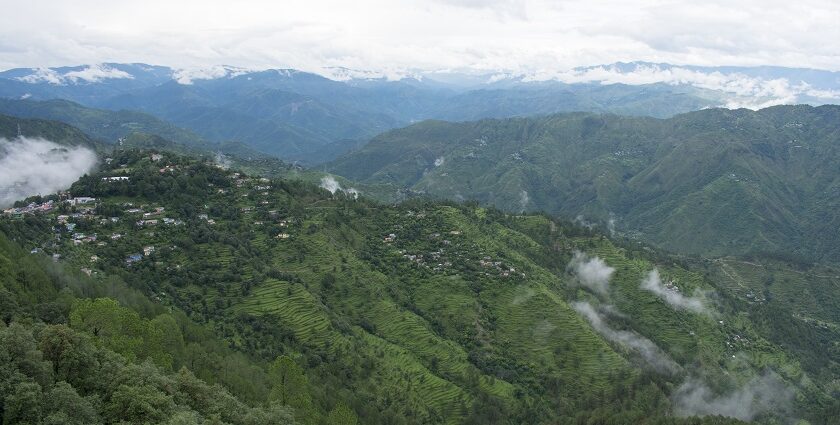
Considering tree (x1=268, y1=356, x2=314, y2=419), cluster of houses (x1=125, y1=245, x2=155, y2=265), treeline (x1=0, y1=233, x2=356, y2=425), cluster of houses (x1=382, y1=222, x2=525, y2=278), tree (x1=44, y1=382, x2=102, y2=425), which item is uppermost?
tree (x1=44, y1=382, x2=102, y2=425)

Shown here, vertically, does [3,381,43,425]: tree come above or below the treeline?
above

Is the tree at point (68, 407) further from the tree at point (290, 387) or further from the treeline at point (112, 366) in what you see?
the tree at point (290, 387)

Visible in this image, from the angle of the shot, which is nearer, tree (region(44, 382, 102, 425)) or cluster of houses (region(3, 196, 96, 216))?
tree (region(44, 382, 102, 425))

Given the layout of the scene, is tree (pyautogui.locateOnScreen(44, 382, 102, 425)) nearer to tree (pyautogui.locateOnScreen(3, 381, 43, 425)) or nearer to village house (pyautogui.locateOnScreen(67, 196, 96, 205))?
tree (pyautogui.locateOnScreen(3, 381, 43, 425))

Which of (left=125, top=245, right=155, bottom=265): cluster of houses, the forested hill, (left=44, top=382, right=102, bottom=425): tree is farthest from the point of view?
(left=125, top=245, right=155, bottom=265): cluster of houses

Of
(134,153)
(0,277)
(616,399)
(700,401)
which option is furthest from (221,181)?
(700,401)

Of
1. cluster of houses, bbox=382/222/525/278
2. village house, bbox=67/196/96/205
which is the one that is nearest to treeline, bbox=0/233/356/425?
village house, bbox=67/196/96/205

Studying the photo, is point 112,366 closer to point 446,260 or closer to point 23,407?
point 23,407

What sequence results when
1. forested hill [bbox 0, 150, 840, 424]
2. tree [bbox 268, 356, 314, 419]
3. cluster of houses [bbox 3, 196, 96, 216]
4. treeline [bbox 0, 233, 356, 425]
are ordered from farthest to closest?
cluster of houses [bbox 3, 196, 96, 216]
tree [bbox 268, 356, 314, 419]
forested hill [bbox 0, 150, 840, 424]
treeline [bbox 0, 233, 356, 425]

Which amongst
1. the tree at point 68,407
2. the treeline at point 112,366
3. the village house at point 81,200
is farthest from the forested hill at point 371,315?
the tree at point 68,407
